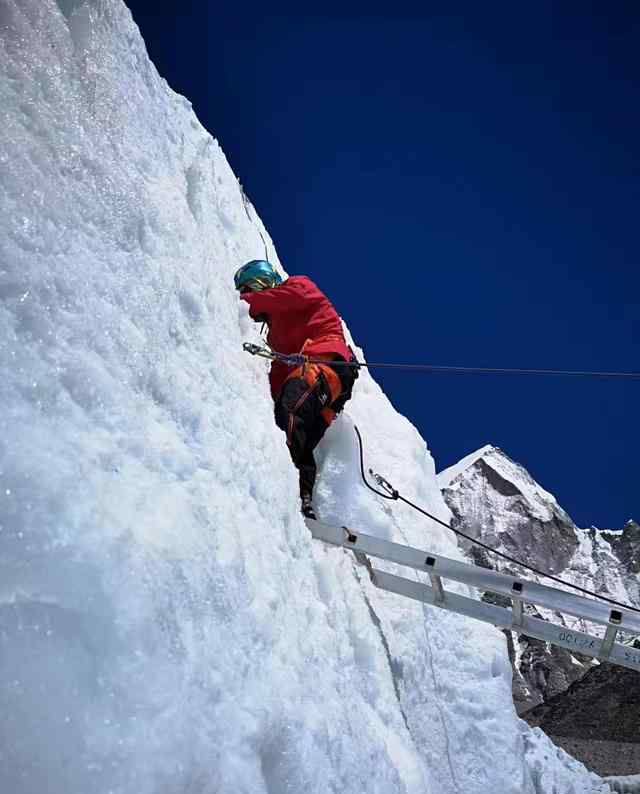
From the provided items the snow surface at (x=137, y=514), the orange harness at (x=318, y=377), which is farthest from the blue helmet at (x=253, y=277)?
the snow surface at (x=137, y=514)

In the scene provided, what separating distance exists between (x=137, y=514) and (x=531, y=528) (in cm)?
7797

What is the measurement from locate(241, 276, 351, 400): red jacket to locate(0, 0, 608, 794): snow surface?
99 cm

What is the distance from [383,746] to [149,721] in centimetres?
153

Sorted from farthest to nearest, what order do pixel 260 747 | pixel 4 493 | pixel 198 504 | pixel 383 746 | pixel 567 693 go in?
pixel 567 693 < pixel 383 746 < pixel 198 504 < pixel 260 747 < pixel 4 493

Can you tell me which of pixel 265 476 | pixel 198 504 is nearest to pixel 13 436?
pixel 198 504

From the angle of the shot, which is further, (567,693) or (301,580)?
(567,693)

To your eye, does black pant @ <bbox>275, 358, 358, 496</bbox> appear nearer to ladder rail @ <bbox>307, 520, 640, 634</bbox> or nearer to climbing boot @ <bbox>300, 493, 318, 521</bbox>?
Result: climbing boot @ <bbox>300, 493, 318, 521</bbox>

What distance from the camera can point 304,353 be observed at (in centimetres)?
472

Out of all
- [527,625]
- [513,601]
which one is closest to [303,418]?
[513,601]

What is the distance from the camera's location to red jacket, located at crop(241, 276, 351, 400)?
4867 millimetres

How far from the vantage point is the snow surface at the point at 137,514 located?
4.72 ft

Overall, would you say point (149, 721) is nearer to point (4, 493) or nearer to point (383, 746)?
point (4, 493)

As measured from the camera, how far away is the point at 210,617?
189 centimetres

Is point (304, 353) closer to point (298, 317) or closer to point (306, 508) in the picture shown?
point (298, 317)
